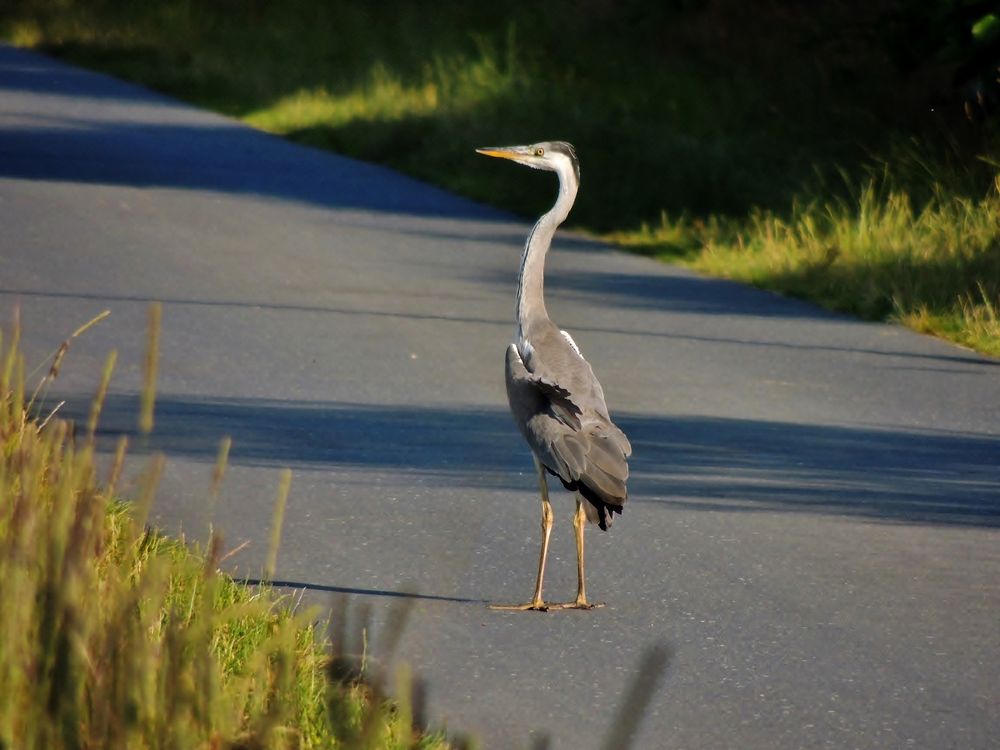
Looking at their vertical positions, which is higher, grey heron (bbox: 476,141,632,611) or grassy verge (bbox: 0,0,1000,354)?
grassy verge (bbox: 0,0,1000,354)

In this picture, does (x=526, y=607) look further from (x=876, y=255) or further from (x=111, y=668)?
(x=876, y=255)

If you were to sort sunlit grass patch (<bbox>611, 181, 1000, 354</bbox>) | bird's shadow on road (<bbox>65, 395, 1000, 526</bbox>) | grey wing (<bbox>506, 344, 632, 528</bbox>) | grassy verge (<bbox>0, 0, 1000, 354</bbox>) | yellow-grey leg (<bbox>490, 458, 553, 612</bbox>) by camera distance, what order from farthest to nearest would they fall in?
grassy verge (<bbox>0, 0, 1000, 354</bbox>) < sunlit grass patch (<bbox>611, 181, 1000, 354</bbox>) < bird's shadow on road (<bbox>65, 395, 1000, 526</bbox>) < yellow-grey leg (<bbox>490, 458, 553, 612</bbox>) < grey wing (<bbox>506, 344, 632, 528</bbox>)

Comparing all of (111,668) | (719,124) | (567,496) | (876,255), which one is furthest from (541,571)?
(719,124)

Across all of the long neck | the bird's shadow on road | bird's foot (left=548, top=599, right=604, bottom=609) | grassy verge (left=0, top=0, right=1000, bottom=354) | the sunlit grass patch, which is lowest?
bird's foot (left=548, top=599, right=604, bottom=609)

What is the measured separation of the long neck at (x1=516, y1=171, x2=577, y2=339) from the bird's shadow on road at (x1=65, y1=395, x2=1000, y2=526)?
4.31 ft

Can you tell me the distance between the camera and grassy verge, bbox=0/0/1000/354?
14922 mm

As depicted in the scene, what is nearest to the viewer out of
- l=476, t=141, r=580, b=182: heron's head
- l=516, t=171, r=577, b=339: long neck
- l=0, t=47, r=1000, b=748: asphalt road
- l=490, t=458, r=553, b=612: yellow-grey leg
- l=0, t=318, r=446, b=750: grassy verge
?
l=0, t=318, r=446, b=750: grassy verge

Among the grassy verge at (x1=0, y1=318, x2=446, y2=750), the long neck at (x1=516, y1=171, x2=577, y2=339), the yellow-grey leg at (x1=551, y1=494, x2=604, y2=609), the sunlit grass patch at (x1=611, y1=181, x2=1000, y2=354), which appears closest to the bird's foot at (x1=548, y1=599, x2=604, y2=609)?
the yellow-grey leg at (x1=551, y1=494, x2=604, y2=609)

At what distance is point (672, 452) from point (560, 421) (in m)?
2.86

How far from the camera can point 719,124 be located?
22188 mm

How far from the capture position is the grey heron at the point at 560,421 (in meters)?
6.36

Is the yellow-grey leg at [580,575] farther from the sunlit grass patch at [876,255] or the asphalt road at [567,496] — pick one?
the sunlit grass patch at [876,255]

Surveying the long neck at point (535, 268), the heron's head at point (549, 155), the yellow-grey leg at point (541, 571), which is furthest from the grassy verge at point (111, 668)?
the heron's head at point (549, 155)

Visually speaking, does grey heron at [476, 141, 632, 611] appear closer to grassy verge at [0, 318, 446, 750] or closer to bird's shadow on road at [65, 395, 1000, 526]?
grassy verge at [0, 318, 446, 750]
